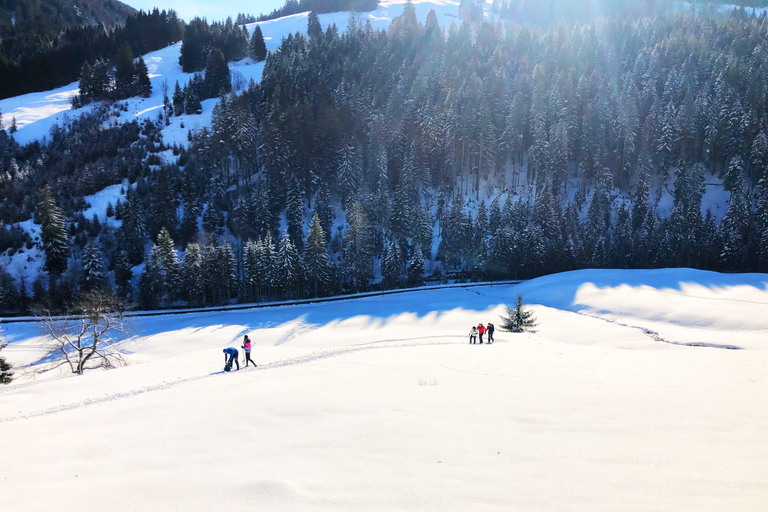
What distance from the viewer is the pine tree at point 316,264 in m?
53.2

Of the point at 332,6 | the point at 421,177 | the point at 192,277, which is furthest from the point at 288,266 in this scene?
the point at 332,6

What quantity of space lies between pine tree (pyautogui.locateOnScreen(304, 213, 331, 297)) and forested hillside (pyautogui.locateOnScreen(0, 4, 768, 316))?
19 centimetres

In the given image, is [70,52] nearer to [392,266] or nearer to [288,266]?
[288,266]

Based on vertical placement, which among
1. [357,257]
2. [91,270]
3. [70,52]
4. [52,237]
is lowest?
[357,257]

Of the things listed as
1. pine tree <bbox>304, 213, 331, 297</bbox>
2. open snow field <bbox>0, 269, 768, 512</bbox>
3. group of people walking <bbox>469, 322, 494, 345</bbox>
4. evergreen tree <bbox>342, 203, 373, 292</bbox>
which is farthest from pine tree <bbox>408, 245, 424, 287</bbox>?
open snow field <bbox>0, 269, 768, 512</bbox>

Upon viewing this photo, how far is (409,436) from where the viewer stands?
6.73 metres

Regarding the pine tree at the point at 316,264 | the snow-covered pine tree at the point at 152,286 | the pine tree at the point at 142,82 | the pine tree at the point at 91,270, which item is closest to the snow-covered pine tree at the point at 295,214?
the pine tree at the point at 316,264

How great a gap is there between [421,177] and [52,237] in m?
54.6

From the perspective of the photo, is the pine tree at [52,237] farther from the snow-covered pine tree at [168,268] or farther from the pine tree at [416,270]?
the pine tree at [416,270]

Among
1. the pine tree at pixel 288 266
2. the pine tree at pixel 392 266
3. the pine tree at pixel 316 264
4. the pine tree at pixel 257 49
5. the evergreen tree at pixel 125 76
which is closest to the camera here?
the pine tree at pixel 288 266

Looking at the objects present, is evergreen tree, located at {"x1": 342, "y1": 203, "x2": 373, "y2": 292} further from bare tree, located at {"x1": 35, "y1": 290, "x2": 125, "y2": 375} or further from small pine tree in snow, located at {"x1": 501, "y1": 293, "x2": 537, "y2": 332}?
bare tree, located at {"x1": 35, "y1": 290, "x2": 125, "y2": 375}

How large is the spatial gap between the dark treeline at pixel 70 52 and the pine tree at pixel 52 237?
2815 inches

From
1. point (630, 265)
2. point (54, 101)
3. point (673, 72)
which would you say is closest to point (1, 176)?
point (54, 101)

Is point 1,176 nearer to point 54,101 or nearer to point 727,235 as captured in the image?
point 54,101
